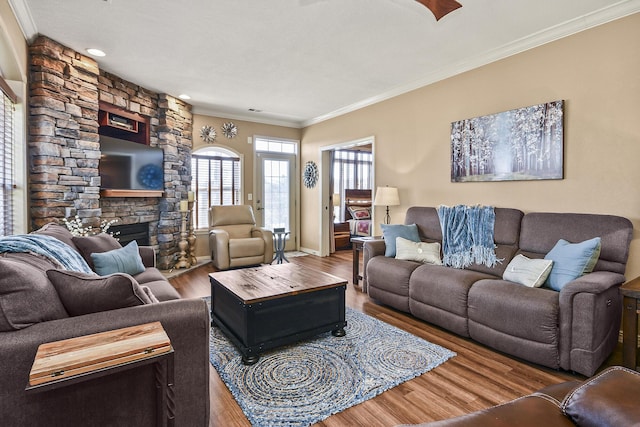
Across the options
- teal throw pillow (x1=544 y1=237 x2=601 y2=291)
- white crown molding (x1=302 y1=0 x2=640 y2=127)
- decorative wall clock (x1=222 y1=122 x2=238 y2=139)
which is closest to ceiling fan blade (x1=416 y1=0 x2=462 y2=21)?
white crown molding (x1=302 y1=0 x2=640 y2=127)

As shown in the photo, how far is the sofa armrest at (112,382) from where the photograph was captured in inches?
45.1

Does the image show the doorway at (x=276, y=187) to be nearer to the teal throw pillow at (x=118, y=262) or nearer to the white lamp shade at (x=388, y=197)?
the white lamp shade at (x=388, y=197)

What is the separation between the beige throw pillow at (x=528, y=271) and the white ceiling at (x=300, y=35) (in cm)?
204

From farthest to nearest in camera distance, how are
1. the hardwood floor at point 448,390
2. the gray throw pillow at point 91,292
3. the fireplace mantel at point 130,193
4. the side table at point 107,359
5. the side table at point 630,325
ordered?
1. the fireplace mantel at point 130,193
2. the side table at point 630,325
3. the hardwood floor at point 448,390
4. the gray throw pillow at point 91,292
5. the side table at point 107,359

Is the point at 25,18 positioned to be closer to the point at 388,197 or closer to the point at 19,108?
the point at 19,108

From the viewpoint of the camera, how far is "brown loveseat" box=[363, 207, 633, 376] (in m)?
2.14

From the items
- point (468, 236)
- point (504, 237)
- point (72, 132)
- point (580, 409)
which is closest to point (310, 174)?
point (468, 236)

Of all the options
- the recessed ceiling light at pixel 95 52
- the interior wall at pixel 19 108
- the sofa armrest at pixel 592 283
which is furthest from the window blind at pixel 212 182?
Answer: the sofa armrest at pixel 592 283

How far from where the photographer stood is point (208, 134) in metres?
5.83

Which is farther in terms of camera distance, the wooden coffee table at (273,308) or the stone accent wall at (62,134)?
the stone accent wall at (62,134)

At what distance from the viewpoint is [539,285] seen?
2539 millimetres

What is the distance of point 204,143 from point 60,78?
2.56 m

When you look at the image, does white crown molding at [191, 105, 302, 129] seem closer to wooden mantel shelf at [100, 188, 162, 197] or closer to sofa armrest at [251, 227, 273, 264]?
wooden mantel shelf at [100, 188, 162, 197]

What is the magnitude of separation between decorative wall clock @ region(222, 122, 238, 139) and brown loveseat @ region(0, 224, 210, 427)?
4.76 m
